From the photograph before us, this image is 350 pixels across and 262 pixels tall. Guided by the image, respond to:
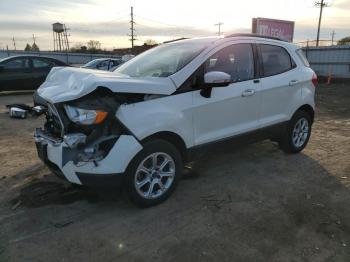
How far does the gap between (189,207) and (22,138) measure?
14.4 feet

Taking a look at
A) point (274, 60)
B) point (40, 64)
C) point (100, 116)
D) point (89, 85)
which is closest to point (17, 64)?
point (40, 64)

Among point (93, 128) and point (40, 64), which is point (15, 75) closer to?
point (40, 64)

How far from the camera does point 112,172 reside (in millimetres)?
3885

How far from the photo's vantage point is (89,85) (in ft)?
12.7

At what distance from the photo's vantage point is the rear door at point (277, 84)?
555 centimetres

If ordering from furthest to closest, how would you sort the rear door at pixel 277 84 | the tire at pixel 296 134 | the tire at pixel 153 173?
the tire at pixel 296 134 → the rear door at pixel 277 84 → the tire at pixel 153 173

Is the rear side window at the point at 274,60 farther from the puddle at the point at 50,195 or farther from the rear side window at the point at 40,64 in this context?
the rear side window at the point at 40,64

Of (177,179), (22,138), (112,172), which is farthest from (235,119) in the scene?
(22,138)

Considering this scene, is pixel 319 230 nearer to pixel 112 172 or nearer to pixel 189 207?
pixel 189 207

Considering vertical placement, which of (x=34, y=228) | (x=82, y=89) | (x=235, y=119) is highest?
(x=82, y=89)

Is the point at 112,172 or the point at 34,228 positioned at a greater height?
the point at 112,172

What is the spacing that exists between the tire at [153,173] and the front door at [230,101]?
0.47 meters

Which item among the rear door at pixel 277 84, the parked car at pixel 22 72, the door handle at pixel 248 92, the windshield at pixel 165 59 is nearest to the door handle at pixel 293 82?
the rear door at pixel 277 84

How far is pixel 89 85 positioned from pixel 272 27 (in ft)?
86.2
